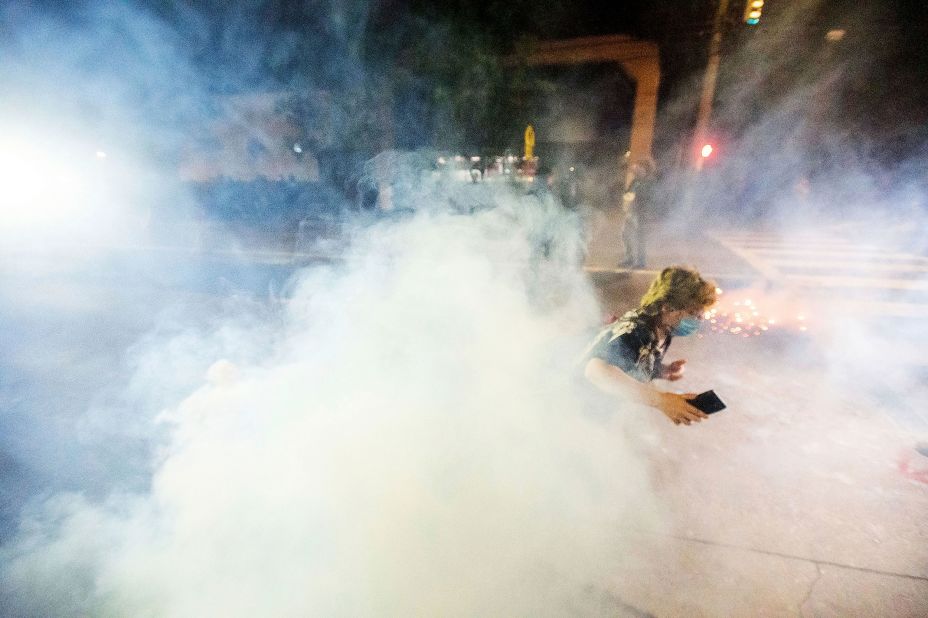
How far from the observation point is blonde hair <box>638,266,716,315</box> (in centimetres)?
232

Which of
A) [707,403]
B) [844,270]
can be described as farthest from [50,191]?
[844,270]

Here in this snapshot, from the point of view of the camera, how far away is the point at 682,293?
7.64 ft

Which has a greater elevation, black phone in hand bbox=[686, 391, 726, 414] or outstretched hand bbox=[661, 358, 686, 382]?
black phone in hand bbox=[686, 391, 726, 414]

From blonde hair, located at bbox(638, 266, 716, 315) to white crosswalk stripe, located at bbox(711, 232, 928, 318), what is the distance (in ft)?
17.1

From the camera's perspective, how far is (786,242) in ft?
33.5

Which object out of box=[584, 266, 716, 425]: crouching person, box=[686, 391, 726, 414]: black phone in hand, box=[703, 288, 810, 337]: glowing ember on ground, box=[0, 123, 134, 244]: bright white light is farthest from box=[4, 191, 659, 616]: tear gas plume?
box=[0, 123, 134, 244]: bright white light

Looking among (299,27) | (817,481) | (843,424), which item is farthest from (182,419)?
(299,27)

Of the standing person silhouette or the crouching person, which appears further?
the standing person silhouette

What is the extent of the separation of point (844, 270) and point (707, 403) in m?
7.96

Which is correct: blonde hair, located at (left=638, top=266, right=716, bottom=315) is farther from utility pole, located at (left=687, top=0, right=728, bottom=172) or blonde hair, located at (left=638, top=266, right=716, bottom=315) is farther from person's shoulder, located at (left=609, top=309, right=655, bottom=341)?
utility pole, located at (left=687, top=0, right=728, bottom=172)

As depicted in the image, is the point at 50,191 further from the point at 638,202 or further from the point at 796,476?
the point at 796,476

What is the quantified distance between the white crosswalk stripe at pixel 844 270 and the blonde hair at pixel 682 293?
5205mm

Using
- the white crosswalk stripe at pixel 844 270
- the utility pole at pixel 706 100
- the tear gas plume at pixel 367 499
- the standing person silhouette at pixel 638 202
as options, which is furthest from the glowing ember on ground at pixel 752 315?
the utility pole at pixel 706 100

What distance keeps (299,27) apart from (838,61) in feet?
65.8
